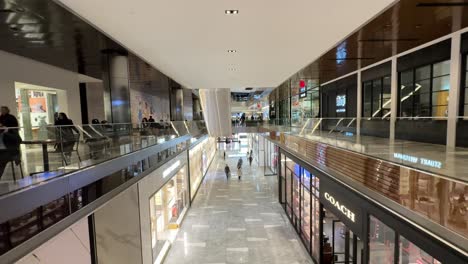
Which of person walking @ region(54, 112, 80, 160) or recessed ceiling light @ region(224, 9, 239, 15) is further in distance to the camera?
recessed ceiling light @ region(224, 9, 239, 15)

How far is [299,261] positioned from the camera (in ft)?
26.9

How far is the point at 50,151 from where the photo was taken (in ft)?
13.0

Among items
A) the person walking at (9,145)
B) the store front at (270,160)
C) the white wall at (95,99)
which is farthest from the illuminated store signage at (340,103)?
the person walking at (9,145)

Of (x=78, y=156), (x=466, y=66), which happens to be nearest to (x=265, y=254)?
(x=78, y=156)

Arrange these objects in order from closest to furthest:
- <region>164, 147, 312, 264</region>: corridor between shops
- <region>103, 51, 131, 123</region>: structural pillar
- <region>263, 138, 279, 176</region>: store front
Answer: <region>164, 147, 312, 264</region>: corridor between shops < <region>103, 51, 131, 123</region>: structural pillar < <region>263, 138, 279, 176</region>: store front

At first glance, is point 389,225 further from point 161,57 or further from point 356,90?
point 356,90

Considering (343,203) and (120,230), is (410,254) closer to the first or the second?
(343,203)

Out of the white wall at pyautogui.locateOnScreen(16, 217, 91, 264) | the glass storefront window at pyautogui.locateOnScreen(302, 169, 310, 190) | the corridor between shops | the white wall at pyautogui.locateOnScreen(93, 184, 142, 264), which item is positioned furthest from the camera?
the glass storefront window at pyautogui.locateOnScreen(302, 169, 310, 190)

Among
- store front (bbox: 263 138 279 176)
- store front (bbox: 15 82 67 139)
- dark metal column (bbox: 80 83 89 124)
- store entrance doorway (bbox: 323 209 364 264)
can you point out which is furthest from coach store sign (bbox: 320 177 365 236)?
dark metal column (bbox: 80 83 89 124)

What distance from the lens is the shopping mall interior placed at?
3303 mm

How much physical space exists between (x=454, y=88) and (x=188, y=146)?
12.3 meters

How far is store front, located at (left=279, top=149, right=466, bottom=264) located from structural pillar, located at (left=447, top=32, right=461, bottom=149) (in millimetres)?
4222

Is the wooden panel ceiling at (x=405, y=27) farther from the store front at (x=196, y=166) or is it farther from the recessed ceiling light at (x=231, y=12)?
the store front at (x=196, y=166)

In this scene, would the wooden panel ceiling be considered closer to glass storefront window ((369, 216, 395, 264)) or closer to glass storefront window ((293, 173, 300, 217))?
glass storefront window ((369, 216, 395, 264))
